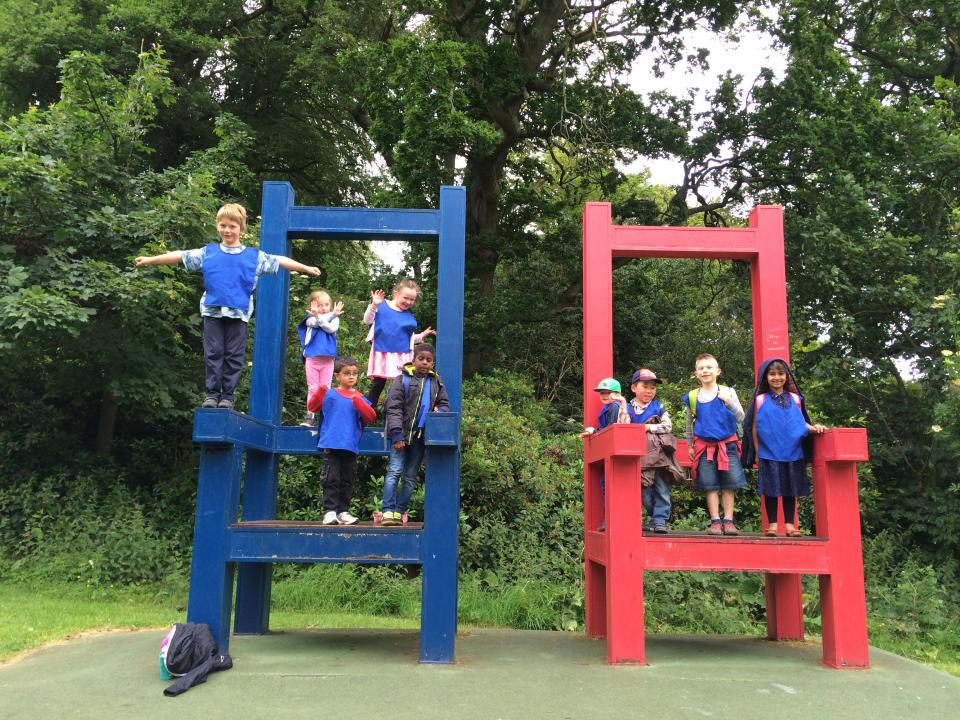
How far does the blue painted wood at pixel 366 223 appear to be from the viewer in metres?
5.88

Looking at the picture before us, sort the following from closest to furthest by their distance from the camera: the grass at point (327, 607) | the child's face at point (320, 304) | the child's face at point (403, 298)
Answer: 1. the child's face at point (403, 298)
2. the child's face at point (320, 304)
3. the grass at point (327, 607)

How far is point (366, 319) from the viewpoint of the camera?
6.02 meters

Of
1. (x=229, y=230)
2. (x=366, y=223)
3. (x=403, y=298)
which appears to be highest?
(x=366, y=223)

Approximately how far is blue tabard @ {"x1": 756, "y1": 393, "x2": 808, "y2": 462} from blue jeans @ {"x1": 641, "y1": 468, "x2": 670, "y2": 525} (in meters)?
0.74

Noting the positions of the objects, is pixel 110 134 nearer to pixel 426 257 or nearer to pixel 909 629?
pixel 426 257

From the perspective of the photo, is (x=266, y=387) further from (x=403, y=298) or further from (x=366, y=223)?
(x=366, y=223)

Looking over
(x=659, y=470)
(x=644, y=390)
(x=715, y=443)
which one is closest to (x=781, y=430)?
(x=715, y=443)

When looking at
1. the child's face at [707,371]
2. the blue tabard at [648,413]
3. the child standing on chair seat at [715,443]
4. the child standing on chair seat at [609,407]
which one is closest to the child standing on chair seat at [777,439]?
the child standing on chair seat at [715,443]

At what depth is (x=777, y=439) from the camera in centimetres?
544

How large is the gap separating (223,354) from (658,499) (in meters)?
3.37

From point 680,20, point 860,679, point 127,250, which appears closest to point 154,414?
point 127,250

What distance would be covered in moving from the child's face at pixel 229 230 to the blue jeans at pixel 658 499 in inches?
142

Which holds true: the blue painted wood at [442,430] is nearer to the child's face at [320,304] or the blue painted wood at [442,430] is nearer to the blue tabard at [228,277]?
the blue tabard at [228,277]

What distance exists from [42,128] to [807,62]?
42.2 feet
